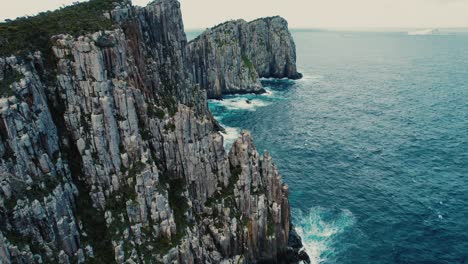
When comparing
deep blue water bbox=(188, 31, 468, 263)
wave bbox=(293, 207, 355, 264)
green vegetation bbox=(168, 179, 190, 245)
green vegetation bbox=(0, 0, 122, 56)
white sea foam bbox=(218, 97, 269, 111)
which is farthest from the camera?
white sea foam bbox=(218, 97, 269, 111)

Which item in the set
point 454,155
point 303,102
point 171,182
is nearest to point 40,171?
point 171,182

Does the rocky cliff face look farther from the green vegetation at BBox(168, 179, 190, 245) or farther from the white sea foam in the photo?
the white sea foam

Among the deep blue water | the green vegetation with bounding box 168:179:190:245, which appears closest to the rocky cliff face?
the green vegetation with bounding box 168:179:190:245

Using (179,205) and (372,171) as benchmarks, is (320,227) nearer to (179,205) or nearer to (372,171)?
(372,171)

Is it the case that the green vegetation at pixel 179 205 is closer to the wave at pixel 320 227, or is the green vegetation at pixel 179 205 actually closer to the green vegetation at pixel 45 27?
the green vegetation at pixel 45 27

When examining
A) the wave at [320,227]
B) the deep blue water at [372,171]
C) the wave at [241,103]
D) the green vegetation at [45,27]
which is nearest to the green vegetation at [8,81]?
the green vegetation at [45,27]

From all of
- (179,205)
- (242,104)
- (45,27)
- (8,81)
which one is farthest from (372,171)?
(8,81)
